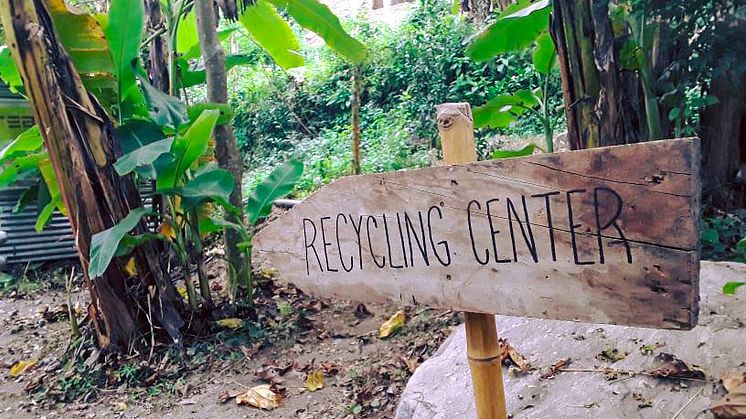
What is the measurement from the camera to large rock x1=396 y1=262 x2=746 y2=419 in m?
1.93

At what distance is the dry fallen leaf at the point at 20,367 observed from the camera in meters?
3.85

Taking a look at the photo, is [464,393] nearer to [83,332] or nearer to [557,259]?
[557,259]

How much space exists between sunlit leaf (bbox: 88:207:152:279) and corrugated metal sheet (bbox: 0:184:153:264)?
2795 mm

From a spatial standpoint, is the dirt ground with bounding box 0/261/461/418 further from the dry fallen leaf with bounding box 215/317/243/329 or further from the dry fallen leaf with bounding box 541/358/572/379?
the dry fallen leaf with bounding box 541/358/572/379

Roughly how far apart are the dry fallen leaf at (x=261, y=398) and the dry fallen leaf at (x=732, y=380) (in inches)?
79.3

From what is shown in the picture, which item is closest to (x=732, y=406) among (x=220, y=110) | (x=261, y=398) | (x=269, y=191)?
(x=261, y=398)

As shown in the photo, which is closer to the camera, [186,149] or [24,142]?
[186,149]

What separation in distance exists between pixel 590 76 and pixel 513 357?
1486 mm

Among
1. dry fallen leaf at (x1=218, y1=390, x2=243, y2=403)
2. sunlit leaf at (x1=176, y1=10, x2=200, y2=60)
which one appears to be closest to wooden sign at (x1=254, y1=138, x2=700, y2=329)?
dry fallen leaf at (x1=218, y1=390, x2=243, y2=403)

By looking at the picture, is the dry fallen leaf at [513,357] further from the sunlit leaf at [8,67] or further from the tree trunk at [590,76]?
the sunlit leaf at [8,67]

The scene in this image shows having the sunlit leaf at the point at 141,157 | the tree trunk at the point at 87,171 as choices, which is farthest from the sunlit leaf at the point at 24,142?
the sunlit leaf at the point at 141,157

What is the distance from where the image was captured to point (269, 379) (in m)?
3.34

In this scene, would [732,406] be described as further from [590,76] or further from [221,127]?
[221,127]

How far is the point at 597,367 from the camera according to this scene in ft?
7.15
